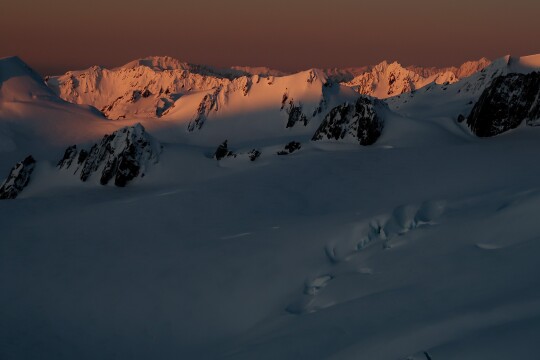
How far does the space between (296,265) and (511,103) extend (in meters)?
34.3

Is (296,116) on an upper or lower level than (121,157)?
lower

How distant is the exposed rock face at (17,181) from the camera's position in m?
46.4

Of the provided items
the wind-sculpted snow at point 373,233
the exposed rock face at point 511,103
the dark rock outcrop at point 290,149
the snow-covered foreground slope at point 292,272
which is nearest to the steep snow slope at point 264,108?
the exposed rock face at point 511,103

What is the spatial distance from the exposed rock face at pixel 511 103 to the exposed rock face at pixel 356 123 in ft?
30.5

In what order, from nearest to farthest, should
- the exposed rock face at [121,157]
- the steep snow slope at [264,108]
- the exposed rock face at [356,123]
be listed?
the exposed rock face at [121,157]
the exposed rock face at [356,123]
the steep snow slope at [264,108]

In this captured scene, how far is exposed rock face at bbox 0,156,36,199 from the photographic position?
46.4 m

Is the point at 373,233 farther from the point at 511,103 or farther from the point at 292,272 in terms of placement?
the point at 511,103

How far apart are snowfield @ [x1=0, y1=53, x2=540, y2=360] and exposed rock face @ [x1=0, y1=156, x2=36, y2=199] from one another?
12659 millimetres

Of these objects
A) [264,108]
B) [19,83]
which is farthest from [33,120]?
[264,108]

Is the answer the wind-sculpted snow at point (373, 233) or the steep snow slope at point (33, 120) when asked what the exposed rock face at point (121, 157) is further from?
the steep snow slope at point (33, 120)

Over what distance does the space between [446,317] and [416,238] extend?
646 cm

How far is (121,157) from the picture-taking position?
43406mm

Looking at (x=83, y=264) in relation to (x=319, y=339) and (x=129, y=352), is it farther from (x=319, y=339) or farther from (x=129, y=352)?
(x=319, y=339)

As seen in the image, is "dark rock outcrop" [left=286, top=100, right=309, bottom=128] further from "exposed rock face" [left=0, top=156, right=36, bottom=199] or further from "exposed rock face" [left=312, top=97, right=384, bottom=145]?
"exposed rock face" [left=0, top=156, right=36, bottom=199]
